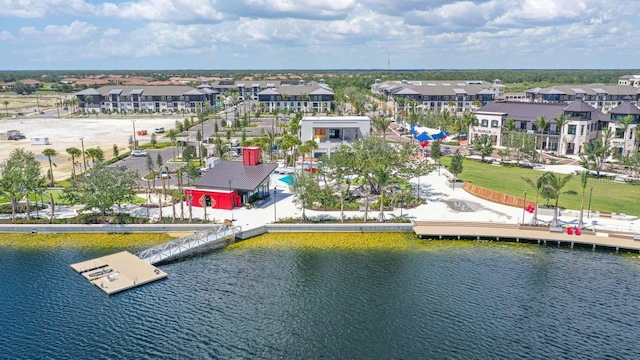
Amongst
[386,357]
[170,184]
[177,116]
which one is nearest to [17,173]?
[170,184]

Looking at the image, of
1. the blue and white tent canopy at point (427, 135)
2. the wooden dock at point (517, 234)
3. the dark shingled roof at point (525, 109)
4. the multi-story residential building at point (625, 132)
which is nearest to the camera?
the wooden dock at point (517, 234)

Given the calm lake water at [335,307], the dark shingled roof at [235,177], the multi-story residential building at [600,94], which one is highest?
the multi-story residential building at [600,94]

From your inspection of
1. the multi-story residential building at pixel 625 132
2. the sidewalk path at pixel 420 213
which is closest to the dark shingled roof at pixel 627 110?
the multi-story residential building at pixel 625 132

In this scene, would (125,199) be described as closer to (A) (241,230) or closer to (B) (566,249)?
(A) (241,230)

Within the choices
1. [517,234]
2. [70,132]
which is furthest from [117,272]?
[70,132]

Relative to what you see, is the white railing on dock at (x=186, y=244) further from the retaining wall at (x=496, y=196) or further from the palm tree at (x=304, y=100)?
the palm tree at (x=304, y=100)

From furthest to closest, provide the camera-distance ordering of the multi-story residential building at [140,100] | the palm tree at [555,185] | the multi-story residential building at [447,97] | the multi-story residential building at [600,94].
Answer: the multi-story residential building at [140,100]
the multi-story residential building at [447,97]
the multi-story residential building at [600,94]
the palm tree at [555,185]

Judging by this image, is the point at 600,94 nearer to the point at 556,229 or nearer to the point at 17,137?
the point at 556,229

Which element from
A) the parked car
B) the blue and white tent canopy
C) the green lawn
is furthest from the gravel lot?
the green lawn

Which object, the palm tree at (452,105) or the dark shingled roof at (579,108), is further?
the palm tree at (452,105)
